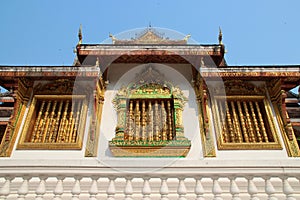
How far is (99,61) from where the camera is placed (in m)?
6.49

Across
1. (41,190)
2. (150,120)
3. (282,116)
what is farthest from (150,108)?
(41,190)

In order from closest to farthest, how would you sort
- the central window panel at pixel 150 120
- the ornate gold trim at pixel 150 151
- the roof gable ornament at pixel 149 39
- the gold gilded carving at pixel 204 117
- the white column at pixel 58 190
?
the white column at pixel 58 190 → the ornate gold trim at pixel 150 151 → the gold gilded carving at pixel 204 117 → the central window panel at pixel 150 120 → the roof gable ornament at pixel 149 39

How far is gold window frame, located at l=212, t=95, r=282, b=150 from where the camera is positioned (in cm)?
567

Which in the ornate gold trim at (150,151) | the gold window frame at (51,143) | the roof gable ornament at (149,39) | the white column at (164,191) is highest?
the roof gable ornament at (149,39)

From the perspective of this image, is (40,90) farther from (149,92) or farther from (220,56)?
(220,56)

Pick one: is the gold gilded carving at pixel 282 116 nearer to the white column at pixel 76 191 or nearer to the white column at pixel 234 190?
the white column at pixel 234 190

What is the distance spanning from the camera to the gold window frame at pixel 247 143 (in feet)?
18.6

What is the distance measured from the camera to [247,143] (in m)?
5.69

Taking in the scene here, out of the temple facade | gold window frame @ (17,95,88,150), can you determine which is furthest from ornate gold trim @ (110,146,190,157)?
gold window frame @ (17,95,88,150)

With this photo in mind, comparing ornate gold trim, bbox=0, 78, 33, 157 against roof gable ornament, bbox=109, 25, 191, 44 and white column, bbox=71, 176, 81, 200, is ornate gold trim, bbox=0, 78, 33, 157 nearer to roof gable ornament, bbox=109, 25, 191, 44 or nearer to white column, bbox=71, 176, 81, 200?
white column, bbox=71, 176, 81, 200

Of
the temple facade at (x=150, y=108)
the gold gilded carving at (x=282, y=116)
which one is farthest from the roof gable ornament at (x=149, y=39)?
the gold gilded carving at (x=282, y=116)

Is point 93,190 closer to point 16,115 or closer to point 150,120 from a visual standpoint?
point 150,120

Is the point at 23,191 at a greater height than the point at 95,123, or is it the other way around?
the point at 95,123

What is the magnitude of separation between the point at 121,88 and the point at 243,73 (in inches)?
139
